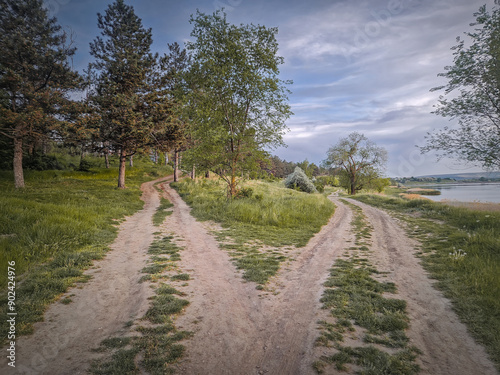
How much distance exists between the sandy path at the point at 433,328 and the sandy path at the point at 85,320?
181 inches

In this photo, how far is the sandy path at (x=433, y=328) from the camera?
304cm

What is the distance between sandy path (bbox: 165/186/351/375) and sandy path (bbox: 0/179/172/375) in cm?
111

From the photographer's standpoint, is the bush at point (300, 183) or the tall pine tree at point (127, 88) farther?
the bush at point (300, 183)

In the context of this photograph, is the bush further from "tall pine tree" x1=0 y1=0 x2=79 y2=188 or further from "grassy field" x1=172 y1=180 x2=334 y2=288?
"tall pine tree" x1=0 y1=0 x2=79 y2=188

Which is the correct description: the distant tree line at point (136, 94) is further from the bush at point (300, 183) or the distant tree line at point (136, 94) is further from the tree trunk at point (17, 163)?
the bush at point (300, 183)

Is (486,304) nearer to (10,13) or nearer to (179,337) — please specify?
(179,337)

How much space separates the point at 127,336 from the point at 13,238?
675 cm

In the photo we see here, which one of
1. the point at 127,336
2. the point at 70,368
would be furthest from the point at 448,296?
the point at 70,368

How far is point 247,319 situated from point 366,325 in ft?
6.77

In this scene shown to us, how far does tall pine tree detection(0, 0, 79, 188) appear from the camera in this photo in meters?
17.2

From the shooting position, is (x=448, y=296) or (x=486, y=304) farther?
(x=448, y=296)

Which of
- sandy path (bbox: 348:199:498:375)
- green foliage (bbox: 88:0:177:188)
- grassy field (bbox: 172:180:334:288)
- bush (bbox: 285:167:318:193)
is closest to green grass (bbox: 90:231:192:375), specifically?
grassy field (bbox: 172:180:334:288)

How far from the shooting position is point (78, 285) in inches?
202

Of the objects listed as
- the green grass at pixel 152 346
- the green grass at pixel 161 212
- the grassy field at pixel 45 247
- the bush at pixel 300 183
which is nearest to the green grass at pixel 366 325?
the green grass at pixel 152 346
